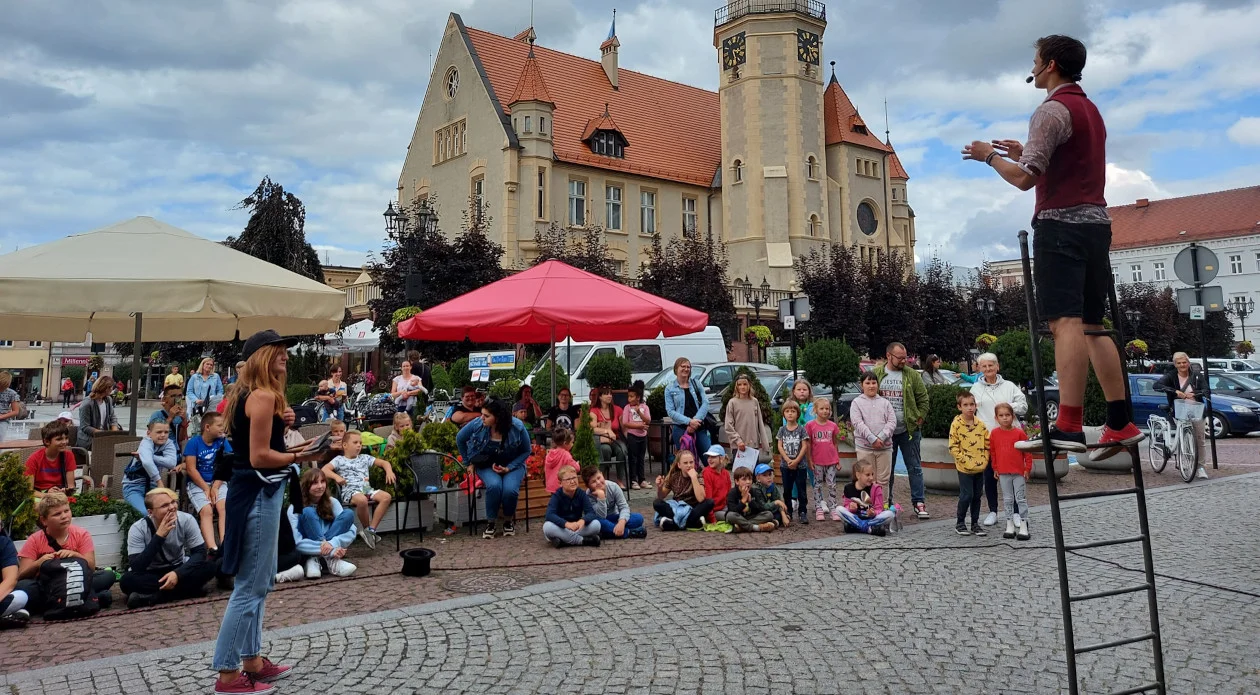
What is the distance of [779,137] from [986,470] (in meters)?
33.1

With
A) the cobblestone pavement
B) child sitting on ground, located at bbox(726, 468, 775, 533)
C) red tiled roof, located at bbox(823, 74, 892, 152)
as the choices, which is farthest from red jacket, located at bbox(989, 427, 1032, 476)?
red tiled roof, located at bbox(823, 74, 892, 152)

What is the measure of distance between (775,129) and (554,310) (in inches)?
1284

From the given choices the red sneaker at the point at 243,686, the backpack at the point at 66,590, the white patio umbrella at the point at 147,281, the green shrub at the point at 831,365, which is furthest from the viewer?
the green shrub at the point at 831,365

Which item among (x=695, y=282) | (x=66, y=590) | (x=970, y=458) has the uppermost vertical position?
(x=695, y=282)

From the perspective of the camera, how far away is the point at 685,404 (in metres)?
11.7

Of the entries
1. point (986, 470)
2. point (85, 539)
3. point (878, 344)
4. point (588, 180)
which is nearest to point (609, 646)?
point (85, 539)

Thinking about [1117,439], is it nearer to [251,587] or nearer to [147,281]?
[251,587]

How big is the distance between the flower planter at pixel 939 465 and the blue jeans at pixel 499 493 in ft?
19.2

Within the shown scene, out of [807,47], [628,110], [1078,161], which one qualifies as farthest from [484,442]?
[628,110]

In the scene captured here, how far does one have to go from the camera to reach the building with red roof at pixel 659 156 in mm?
37625

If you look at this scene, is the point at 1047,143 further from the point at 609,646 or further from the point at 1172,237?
the point at 1172,237

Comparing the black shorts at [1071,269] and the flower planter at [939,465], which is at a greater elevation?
the black shorts at [1071,269]

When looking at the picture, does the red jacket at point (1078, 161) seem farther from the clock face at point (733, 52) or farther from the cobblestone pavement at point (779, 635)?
the clock face at point (733, 52)

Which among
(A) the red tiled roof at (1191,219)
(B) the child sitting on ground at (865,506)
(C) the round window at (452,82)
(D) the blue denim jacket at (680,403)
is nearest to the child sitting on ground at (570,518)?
(B) the child sitting on ground at (865,506)
